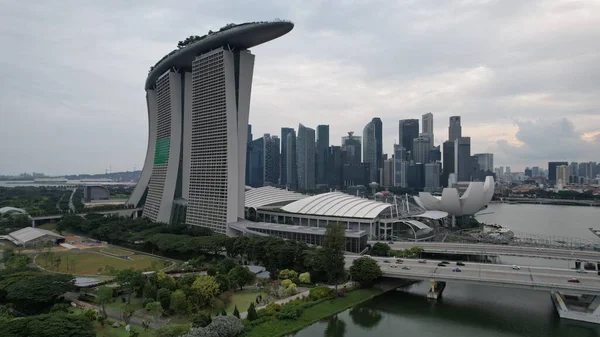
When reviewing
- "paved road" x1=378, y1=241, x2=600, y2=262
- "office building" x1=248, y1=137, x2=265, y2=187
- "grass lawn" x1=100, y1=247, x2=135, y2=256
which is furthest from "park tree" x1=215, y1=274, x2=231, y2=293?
"office building" x1=248, y1=137, x2=265, y2=187

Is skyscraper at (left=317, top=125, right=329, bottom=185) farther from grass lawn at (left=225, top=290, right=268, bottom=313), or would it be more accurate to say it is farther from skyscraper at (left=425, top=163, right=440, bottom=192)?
grass lawn at (left=225, top=290, right=268, bottom=313)

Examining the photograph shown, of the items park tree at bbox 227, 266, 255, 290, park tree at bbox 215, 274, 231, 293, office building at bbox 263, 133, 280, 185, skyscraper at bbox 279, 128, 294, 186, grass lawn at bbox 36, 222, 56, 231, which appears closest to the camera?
park tree at bbox 215, 274, 231, 293

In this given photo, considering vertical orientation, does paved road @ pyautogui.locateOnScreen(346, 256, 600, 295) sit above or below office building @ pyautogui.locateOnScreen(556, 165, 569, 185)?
below

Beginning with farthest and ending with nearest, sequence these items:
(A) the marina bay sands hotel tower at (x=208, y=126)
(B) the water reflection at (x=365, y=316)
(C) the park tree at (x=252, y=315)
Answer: (A) the marina bay sands hotel tower at (x=208, y=126)
(B) the water reflection at (x=365, y=316)
(C) the park tree at (x=252, y=315)

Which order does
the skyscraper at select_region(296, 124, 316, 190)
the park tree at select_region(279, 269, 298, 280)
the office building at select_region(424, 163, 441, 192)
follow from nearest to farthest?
the park tree at select_region(279, 269, 298, 280), the office building at select_region(424, 163, 441, 192), the skyscraper at select_region(296, 124, 316, 190)

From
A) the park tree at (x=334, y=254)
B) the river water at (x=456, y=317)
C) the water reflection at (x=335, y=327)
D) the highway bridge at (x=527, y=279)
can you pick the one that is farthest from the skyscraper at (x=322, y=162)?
the water reflection at (x=335, y=327)

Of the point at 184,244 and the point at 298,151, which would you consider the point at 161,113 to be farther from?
the point at 298,151

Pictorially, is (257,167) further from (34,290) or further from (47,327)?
(47,327)

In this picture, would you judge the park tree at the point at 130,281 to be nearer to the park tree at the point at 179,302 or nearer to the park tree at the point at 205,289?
the park tree at the point at 205,289
